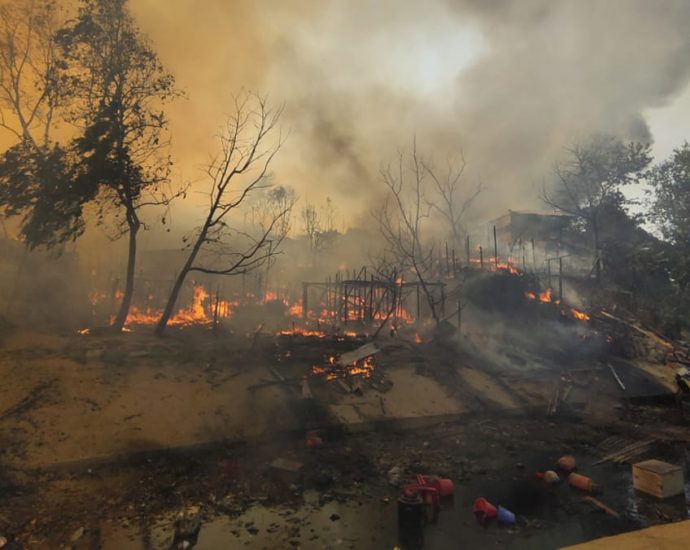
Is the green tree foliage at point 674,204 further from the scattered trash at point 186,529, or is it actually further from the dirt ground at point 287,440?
the scattered trash at point 186,529

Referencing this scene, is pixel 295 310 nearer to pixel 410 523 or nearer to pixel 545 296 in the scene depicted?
pixel 545 296

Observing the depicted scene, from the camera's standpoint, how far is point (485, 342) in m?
17.5

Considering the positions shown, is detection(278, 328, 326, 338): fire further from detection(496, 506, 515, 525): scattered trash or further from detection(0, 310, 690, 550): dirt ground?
detection(496, 506, 515, 525): scattered trash

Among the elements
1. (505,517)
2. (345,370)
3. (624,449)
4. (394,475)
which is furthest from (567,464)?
(345,370)

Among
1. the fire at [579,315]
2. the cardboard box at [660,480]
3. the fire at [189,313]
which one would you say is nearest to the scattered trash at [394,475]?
the cardboard box at [660,480]

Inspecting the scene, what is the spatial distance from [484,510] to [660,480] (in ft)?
11.1

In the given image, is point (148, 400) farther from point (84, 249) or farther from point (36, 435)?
point (84, 249)

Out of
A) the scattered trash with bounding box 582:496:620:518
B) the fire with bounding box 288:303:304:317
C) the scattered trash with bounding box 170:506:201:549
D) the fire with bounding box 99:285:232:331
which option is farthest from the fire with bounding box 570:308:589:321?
the scattered trash with bounding box 170:506:201:549

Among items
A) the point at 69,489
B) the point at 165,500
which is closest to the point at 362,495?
the point at 165,500

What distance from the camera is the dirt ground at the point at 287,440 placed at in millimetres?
6711

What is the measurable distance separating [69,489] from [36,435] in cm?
184

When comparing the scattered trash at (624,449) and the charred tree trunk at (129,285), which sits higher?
the charred tree trunk at (129,285)

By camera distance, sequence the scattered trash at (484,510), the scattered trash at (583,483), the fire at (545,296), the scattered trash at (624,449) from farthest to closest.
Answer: the fire at (545,296), the scattered trash at (624,449), the scattered trash at (583,483), the scattered trash at (484,510)

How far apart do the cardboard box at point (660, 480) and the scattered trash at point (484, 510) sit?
3.12 metres
